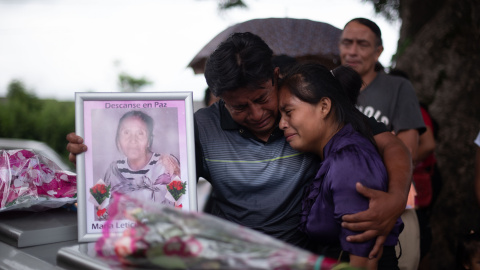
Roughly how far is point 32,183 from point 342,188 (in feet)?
4.72

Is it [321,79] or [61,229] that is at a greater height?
[321,79]

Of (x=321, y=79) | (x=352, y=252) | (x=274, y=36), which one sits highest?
(x=274, y=36)

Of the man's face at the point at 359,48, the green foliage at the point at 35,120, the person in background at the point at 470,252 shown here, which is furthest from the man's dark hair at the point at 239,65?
the green foliage at the point at 35,120

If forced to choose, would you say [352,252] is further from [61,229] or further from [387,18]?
[387,18]

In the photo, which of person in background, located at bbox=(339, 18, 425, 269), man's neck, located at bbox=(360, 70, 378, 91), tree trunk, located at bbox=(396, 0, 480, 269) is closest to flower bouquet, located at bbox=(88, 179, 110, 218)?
person in background, located at bbox=(339, 18, 425, 269)

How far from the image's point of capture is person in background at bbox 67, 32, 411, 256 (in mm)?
2211

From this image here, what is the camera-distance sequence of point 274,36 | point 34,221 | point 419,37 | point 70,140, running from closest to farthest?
point 70,140, point 34,221, point 274,36, point 419,37

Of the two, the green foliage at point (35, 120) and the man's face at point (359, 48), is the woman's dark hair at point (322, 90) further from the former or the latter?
the green foliage at point (35, 120)

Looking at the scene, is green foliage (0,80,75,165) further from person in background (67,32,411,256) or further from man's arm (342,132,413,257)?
man's arm (342,132,413,257)

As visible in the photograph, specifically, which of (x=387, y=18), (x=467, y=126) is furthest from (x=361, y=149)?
(x=387, y=18)

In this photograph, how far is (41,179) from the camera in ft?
8.36

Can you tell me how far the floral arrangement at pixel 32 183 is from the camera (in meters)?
2.44

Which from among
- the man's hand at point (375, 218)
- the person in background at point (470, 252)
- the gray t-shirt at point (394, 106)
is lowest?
the person in background at point (470, 252)

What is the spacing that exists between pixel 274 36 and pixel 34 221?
2.89 m
